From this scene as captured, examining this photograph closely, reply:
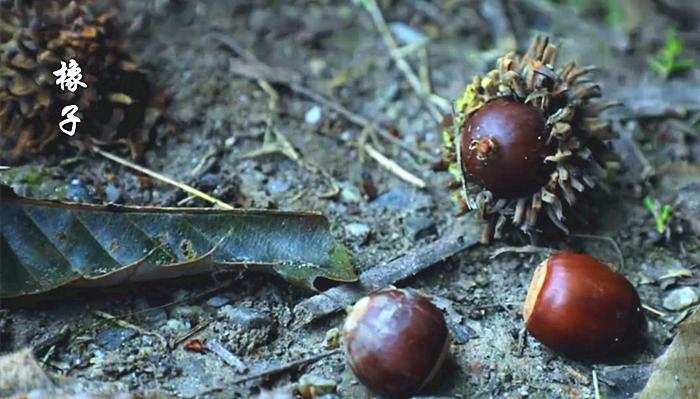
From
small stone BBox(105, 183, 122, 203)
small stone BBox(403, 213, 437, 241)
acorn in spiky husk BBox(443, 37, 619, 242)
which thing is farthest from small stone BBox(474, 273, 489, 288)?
small stone BBox(105, 183, 122, 203)

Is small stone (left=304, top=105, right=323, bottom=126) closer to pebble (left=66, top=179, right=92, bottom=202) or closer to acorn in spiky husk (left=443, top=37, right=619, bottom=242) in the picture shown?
acorn in spiky husk (left=443, top=37, right=619, bottom=242)

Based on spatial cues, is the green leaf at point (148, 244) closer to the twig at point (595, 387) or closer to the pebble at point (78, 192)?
the pebble at point (78, 192)

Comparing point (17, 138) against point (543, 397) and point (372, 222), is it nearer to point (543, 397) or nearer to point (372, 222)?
point (372, 222)

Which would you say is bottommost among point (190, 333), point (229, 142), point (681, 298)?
point (681, 298)

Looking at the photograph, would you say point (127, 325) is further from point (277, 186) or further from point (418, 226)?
point (418, 226)

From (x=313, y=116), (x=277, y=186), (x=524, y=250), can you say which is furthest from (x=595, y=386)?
(x=313, y=116)

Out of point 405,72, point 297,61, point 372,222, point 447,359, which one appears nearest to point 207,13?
point 297,61

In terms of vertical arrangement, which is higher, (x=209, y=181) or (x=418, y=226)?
(x=209, y=181)
